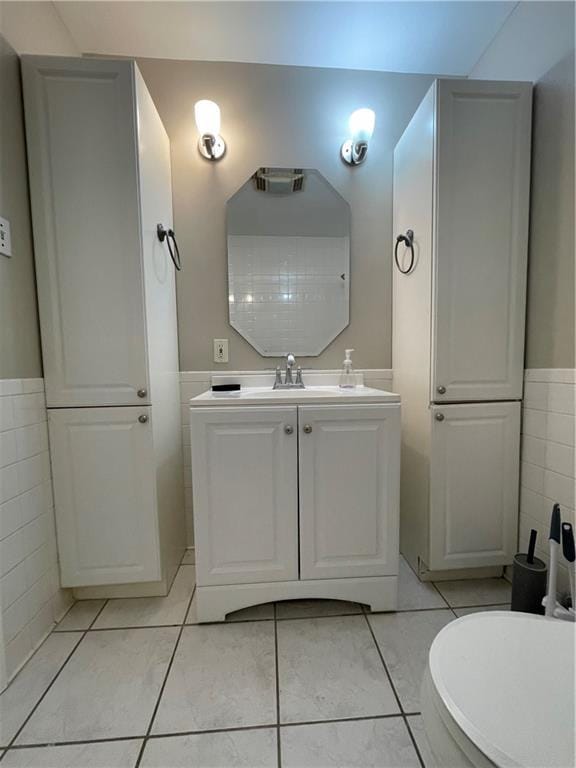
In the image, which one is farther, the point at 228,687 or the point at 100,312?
the point at 100,312

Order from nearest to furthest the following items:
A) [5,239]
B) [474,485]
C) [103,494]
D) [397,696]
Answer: [397,696] < [5,239] < [103,494] < [474,485]

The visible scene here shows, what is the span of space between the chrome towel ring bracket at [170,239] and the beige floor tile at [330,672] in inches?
60.2

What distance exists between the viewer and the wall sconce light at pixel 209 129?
1.45m

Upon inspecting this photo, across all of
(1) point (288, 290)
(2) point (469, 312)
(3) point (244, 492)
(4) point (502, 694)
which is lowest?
(4) point (502, 694)

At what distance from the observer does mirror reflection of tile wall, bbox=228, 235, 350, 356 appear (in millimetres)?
1606

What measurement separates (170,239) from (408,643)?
1826mm

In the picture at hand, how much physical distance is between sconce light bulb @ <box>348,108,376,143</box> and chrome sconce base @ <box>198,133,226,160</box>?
597mm

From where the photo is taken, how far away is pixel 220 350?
1633 mm

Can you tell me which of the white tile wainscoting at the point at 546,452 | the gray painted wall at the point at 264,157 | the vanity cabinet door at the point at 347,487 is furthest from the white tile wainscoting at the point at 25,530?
the white tile wainscoting at the point at 546,452

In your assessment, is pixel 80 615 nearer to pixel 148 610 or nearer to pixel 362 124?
pixel 148 610

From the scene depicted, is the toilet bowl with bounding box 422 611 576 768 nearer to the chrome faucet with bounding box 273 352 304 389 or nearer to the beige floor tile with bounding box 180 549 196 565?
the chrome faucet with bounding box 273 352 304 389

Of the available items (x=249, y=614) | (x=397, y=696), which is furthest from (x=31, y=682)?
(x=397, y=696)

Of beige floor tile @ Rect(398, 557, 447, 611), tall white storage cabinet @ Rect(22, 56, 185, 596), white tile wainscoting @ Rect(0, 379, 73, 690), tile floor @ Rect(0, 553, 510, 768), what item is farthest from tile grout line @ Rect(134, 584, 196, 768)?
beige floor tile @ Rect(398, 557, 447, 611)

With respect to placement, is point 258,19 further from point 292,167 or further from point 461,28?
point 461,28
